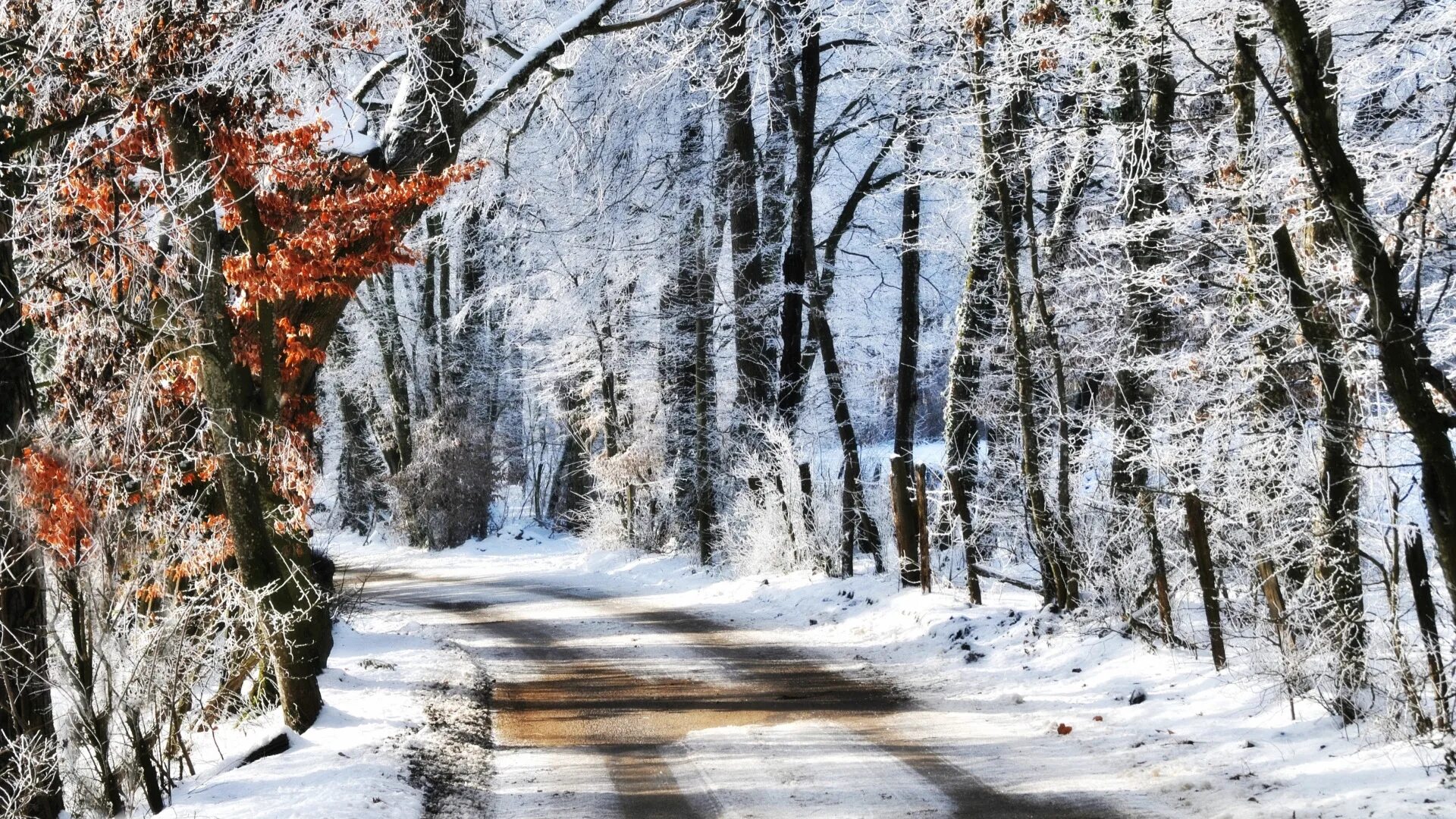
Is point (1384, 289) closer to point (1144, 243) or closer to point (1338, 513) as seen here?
point (1338, 513)

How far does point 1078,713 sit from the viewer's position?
7.39m

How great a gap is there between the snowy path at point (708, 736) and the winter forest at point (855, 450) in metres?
0.07

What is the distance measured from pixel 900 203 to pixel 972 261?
9.09 m

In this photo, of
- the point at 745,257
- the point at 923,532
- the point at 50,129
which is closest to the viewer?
the point at 50,129

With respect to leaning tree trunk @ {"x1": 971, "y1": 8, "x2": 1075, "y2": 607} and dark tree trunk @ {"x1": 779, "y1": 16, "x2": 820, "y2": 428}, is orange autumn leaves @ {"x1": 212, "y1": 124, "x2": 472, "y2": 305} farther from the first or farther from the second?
dark tree trunk @ {"x1": 779, "y1": 16, "x2": 820, "y2": 428}

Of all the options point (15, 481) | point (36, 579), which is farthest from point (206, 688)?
point (15, 481)

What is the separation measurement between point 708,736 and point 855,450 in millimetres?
8836

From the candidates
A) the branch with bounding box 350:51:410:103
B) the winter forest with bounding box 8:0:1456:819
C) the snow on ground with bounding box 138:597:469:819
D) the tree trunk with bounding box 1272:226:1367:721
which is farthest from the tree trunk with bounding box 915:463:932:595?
the branch with bounding box 350:51:410:103

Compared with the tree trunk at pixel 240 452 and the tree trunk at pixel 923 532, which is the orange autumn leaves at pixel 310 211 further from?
the tree trunk at pixel 923 532

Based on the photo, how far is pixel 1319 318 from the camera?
22.0 ft

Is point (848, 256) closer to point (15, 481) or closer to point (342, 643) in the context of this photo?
point (342, 643)

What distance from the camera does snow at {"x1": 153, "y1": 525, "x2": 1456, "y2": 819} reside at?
18.2 feet

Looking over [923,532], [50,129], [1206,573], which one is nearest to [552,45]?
[50,129]

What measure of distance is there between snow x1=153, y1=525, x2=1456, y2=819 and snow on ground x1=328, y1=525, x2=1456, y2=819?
2 cm
